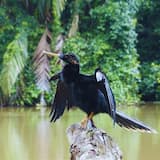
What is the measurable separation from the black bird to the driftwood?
0.23 meters

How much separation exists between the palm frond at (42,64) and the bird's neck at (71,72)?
10.0 m

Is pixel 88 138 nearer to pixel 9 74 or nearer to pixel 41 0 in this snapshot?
pixel 9 74

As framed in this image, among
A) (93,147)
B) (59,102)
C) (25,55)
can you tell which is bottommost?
(93,147)

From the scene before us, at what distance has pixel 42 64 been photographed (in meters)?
12.8

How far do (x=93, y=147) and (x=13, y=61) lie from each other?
10.7 meters

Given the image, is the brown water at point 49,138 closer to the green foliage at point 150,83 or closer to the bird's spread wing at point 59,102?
the green foliage at point 150,83

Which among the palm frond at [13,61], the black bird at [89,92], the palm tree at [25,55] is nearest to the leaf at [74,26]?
the palm tree at [25,55]

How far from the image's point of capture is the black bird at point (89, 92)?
2.19 metres

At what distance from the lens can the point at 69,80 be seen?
7.55 feet

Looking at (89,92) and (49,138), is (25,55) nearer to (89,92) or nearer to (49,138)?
(49,138)

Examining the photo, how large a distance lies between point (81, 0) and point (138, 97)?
285 cm

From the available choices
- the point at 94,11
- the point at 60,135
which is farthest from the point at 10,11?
the point at 60,135

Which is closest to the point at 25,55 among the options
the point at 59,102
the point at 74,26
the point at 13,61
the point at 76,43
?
the point at 13,61

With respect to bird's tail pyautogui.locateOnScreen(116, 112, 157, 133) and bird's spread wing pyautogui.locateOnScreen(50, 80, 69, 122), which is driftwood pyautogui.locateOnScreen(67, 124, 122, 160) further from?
bird's spread wing pyautogui.locateOnScreen(50, 80, 69, 122)
